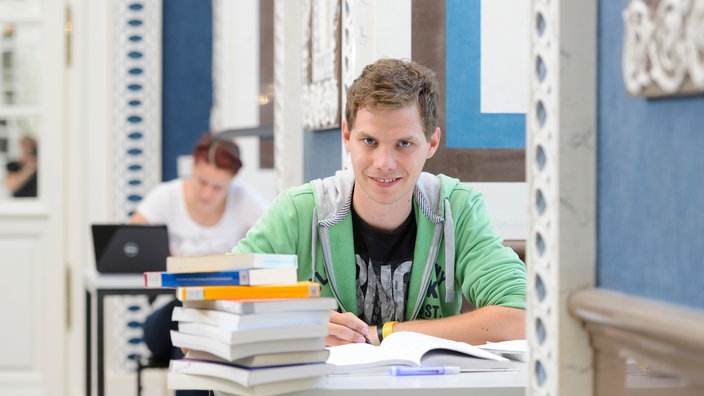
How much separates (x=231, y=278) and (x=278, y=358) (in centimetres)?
15

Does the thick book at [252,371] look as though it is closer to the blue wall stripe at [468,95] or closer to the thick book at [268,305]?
the thick book at [268,305]

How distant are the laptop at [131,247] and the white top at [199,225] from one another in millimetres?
891

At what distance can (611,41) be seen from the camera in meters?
1.29

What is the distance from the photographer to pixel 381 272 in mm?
2570

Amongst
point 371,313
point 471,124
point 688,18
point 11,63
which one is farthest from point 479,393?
point 11,63

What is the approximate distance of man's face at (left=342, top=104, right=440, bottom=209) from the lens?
2.45 meters

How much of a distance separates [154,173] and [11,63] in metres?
1.00

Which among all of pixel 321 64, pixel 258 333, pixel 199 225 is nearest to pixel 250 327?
pixel 258 333

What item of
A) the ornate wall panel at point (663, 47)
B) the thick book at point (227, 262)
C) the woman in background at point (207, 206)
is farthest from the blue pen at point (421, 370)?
the woman in background at point (207, 206)

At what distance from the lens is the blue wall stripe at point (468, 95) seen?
10.1 feet

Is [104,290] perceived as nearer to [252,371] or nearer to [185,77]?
[185,77]

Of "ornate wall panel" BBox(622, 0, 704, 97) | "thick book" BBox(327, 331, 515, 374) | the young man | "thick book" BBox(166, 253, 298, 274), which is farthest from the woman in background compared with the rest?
"ornate wall panel" BBox(622, 0, 704, 97)

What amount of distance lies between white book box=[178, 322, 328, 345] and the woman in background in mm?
3217

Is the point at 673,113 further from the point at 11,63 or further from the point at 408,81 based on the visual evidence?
the point at 11,63
